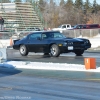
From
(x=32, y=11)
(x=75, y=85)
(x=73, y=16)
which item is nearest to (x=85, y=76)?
(x=75, y=85)

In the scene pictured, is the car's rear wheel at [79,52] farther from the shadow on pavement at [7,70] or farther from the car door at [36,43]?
the shadow on pavement at [7,70]

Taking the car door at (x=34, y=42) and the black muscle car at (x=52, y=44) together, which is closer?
the black muscle car at (x=52, y=44)

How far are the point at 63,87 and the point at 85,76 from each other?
239 centimetres

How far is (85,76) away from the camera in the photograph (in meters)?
13.5

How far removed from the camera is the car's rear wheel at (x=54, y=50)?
21.9m

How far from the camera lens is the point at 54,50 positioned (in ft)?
72.4

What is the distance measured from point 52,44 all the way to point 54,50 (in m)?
0.37

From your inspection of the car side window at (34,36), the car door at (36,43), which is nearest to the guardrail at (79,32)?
the car side window at (34,36)

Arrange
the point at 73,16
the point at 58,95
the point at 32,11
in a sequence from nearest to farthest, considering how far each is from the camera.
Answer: the point at 58,95 → the point at 32,11 → the point at 73,16

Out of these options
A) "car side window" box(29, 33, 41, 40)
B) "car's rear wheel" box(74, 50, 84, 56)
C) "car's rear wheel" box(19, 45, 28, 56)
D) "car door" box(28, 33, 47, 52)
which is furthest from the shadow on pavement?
"car's rear wheel" box(19, 45, 28, 56)

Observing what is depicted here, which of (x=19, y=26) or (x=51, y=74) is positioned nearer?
(x=51, y=74)

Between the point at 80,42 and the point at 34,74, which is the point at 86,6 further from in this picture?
the point at 34,74

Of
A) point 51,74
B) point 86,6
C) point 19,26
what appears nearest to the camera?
point 51,74

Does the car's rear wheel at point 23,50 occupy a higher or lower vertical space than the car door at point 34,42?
lower
